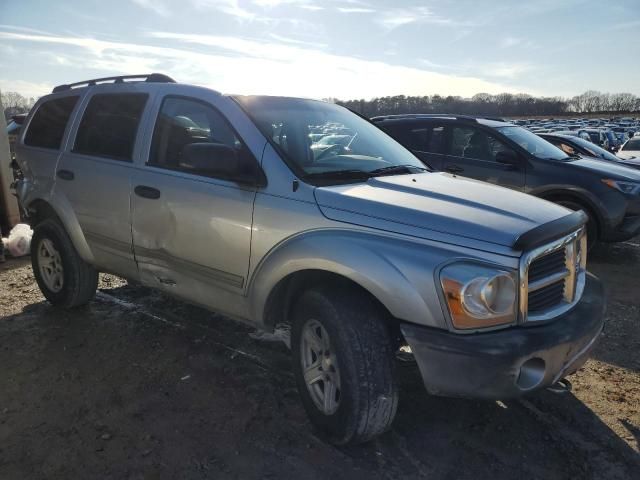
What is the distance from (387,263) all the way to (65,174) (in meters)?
3.03

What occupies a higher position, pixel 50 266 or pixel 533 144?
pixel 533 144

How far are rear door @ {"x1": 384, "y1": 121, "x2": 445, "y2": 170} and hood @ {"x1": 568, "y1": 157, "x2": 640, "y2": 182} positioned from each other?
5.66 feet

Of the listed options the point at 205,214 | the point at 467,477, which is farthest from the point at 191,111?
the point at 467,477

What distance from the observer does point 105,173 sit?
3.76m

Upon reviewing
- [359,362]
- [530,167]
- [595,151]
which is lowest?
[359,362]

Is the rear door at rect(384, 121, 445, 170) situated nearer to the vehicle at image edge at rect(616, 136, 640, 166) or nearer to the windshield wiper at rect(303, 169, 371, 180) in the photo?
the windshield wiper at rect(303, 169, 371, 180)

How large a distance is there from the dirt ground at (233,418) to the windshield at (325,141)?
4.80 feet

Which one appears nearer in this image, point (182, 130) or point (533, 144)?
point (182, 130)

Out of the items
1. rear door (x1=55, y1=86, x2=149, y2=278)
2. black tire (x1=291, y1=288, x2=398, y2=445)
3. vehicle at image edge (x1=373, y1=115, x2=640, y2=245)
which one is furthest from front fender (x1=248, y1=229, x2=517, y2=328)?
vehicle at image edge (x1=373, y1=115, x2=640, y2=245)

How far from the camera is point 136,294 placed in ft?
16.6

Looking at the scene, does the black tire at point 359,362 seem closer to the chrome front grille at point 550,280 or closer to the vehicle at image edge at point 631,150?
the chrome front grille at point 550,280

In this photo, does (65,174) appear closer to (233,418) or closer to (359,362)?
(233,418)

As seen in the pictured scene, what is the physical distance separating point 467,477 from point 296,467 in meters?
0.86

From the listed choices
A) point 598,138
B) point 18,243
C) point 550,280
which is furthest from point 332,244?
point 598,138
